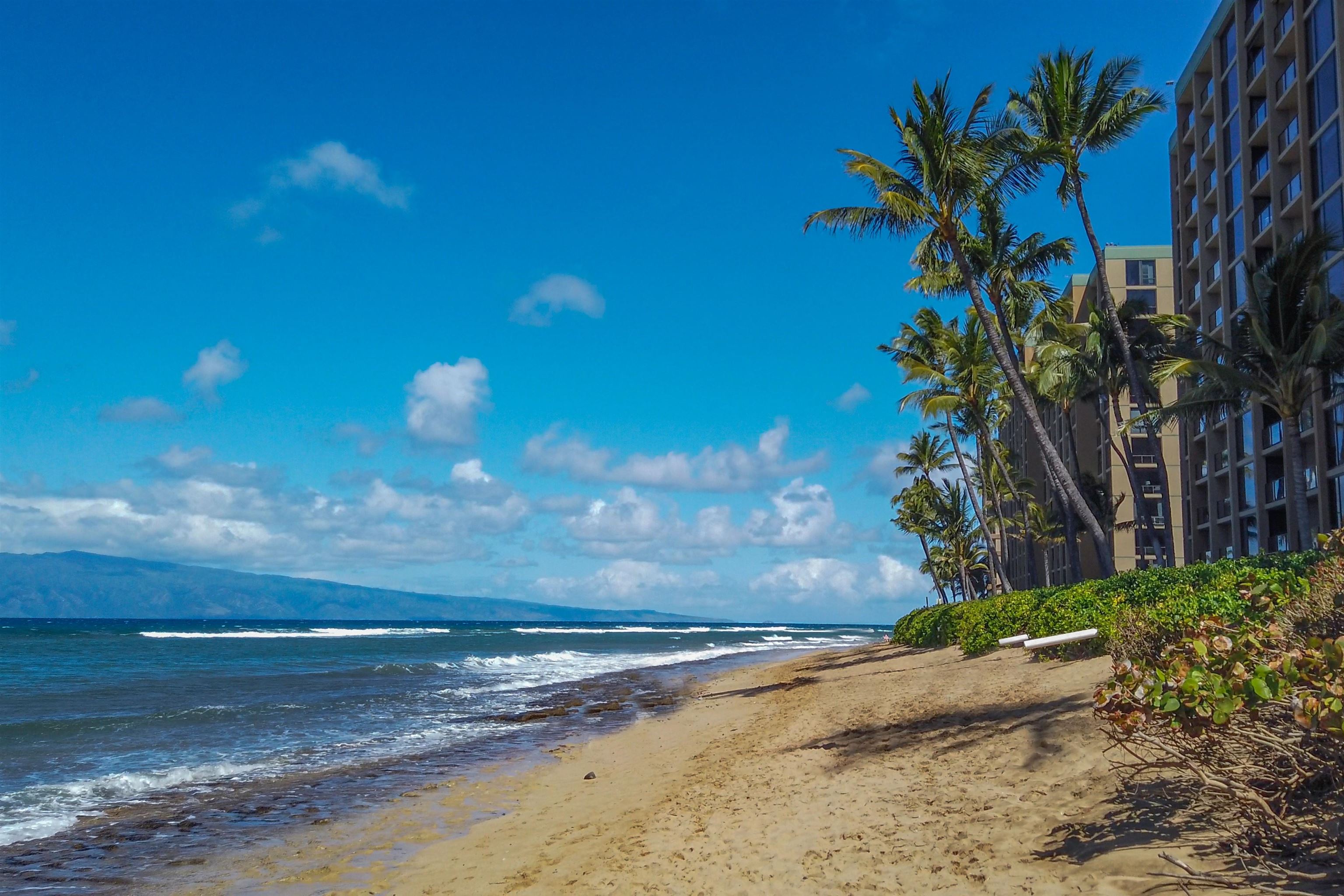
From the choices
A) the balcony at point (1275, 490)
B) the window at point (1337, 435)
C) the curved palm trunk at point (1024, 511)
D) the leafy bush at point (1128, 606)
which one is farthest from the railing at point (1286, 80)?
the leafy bush at point (1128, 606)

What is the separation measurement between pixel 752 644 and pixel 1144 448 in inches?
1204

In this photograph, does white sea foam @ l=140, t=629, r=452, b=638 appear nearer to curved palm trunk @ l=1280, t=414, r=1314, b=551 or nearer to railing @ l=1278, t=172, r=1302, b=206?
railing @ l=1278, t=172, r=1302, b=206

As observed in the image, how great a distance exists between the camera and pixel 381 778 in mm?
12727

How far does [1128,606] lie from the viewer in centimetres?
1272

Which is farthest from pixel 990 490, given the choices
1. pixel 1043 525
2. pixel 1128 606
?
pixel 1128 606

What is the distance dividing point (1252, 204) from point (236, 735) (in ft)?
126

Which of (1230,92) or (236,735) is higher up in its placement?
(1230,92)

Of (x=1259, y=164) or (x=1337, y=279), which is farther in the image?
(x=1259, y=164)

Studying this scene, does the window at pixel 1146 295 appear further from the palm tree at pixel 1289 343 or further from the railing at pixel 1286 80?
the palm tree at pixel 1289 343

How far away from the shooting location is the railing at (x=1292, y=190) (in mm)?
33000

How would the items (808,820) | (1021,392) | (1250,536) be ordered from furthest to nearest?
1. (1250,536)
2. (1021,392)
3. (808,820)

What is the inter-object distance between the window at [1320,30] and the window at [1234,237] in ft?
24.1

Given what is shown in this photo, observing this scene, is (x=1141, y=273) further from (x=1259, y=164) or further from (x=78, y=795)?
(x=78, y=795)

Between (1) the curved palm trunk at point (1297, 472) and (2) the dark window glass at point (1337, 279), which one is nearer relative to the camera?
(1) the curved palm trunk at point (1297, 472)
